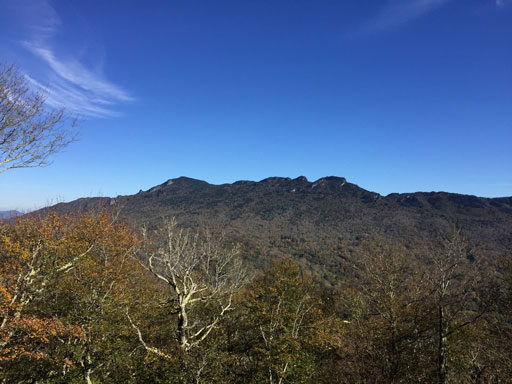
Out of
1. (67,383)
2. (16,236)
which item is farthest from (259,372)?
(16,236)

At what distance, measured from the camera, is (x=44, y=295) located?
18.8 metres

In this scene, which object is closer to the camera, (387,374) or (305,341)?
(387,374)

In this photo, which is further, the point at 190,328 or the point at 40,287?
the point at 40,287


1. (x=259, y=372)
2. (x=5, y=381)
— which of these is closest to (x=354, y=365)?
(x=259, y=372)

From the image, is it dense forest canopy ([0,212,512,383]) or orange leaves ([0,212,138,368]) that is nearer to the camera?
orange leaves ([0,212,138,368])

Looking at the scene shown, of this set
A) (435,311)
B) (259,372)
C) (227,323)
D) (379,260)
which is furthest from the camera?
(227,323)

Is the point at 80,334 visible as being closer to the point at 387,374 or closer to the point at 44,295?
the point at 44,295

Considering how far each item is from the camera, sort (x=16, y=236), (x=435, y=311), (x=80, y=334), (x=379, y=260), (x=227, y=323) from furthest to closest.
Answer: (x=227, y=323) < (x=379, y=260) < (x=435, y=311) < (x=16, y=236) < (x=80, y=334)

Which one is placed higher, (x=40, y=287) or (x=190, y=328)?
(x=40, y=287)

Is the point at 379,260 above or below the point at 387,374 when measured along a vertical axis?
above

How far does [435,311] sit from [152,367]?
23003mm

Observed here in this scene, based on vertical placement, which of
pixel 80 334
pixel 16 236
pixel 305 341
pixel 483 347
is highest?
pixel 16 236

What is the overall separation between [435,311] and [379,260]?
5815mm

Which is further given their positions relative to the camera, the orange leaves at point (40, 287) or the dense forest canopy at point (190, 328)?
the dense forest canopy at point (190, 328)
